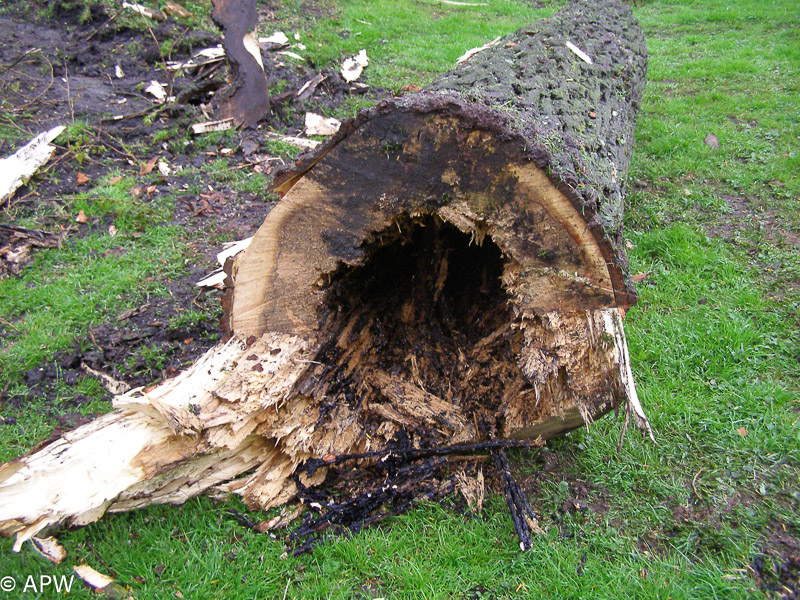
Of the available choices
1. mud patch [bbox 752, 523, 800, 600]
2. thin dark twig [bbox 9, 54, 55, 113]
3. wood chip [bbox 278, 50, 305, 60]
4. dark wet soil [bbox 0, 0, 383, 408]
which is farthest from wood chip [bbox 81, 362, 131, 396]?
wood chip [bbox 278, 50, 305, 60]

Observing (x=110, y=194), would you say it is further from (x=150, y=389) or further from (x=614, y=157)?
(x=614, y=157)

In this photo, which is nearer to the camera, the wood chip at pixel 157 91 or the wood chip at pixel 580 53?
the wood chip at pixel 580 53

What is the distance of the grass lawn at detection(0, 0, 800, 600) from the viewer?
6.67 feet

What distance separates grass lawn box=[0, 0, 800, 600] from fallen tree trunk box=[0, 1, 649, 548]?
0.87 ft

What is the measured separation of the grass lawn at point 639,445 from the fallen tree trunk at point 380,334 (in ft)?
0.87

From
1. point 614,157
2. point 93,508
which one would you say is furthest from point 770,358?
point 93,508

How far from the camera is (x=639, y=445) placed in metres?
2.58

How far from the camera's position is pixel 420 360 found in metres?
2.82

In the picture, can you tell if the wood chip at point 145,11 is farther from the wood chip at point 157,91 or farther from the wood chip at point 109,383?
the wood chip at point 109,383

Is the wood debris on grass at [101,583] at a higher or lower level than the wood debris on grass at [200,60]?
lower

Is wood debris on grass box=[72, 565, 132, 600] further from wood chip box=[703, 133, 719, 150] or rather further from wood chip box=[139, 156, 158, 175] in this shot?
wood chip box=[703, 133, 719, 150]

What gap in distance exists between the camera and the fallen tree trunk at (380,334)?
6.37 feet

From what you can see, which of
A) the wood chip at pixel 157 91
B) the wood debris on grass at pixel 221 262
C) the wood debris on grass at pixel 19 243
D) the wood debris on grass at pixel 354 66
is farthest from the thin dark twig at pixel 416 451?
the wood debris on grass at pixel 354 66

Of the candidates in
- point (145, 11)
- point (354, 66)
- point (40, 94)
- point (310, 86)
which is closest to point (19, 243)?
point (40, 94)
